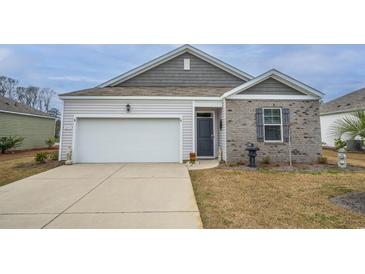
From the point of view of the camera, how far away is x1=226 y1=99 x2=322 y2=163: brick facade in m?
8.46

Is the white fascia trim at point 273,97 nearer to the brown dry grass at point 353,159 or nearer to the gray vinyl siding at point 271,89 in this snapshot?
the gray vinyl siding at point 271,89

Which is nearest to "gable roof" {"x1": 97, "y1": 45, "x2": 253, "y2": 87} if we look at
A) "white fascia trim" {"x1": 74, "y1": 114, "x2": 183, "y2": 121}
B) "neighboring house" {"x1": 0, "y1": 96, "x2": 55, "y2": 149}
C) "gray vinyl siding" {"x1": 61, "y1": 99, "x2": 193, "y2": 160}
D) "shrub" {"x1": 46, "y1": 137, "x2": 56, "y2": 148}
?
"gray vinyl siding" {"x1": 61, "y1": 99, "x2": 193, "y2": 160}

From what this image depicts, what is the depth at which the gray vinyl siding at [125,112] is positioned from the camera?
8914mm

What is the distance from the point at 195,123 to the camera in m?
9.62

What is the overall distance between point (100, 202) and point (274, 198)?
3.70 metres

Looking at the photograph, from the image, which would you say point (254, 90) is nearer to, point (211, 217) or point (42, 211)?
point (211, 217)

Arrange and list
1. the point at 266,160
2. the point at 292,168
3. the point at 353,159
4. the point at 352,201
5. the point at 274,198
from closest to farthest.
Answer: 1. the point at 352,201
2. the point at 274,198
3. the point at 292,168
4. the point at 266,160
5. the point at 353,159

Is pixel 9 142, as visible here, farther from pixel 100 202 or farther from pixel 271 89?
pixel 271 89

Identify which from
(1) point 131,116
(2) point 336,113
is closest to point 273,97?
(1) point 131,116

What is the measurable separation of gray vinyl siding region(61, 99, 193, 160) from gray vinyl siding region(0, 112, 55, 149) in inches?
375

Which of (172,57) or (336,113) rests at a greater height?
(172,57)

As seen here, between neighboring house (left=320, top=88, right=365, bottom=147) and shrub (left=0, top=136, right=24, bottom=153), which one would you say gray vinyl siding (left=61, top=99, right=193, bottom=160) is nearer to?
shrub (left=0, top=136, right=24, bottom=153)

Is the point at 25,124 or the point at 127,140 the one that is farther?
the point at 25,124

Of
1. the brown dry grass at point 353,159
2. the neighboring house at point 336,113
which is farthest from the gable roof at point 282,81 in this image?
the neighboring house at point 336,113
